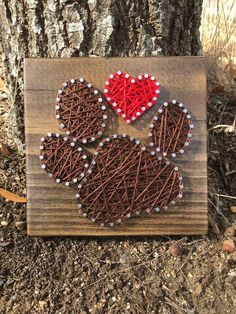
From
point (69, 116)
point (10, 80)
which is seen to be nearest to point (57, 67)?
point (69, 116)

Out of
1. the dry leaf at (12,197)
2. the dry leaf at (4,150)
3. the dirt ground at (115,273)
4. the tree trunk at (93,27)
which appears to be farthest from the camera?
the dry leaf at (4,150)

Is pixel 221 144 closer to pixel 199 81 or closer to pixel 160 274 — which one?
pixel 199 81

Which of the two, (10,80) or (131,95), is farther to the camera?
(10,80)

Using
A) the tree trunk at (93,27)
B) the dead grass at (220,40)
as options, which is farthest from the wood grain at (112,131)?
the dead grass at (220,40)

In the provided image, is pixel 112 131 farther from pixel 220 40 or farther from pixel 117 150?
pixel 220 40

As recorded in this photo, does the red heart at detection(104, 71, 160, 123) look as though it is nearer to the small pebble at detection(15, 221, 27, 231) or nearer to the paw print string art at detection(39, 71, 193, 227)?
the paw print string art at detection(39, 71, 193, 227)

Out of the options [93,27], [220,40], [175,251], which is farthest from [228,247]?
[220,40]

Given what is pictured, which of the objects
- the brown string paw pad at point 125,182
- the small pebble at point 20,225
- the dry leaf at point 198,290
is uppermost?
the brown string paw pad at point 125,182

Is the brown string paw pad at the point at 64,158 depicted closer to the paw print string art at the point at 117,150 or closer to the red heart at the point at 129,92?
the paw print string art at the point at 117,150
